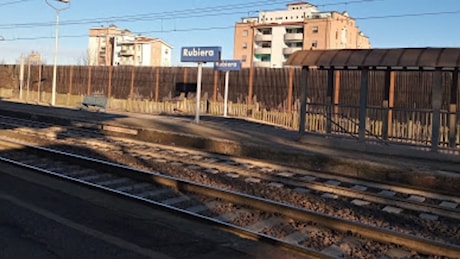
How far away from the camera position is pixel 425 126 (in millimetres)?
15898

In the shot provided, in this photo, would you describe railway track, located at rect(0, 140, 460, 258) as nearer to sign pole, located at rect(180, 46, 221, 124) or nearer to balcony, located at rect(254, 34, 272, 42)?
sign pole, located at rect(180, 46, 221, 124)

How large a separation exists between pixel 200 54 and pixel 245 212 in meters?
14.6

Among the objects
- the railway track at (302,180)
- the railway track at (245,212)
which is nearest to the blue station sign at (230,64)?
the railway track at (302,180)

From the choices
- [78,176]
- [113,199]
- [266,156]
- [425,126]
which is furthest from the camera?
[425,126]

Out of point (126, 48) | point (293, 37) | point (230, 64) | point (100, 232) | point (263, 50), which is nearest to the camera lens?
point (100, 232)

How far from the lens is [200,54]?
21.2 metres

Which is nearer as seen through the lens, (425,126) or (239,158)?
(239,158)

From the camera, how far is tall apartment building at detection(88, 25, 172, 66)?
127 metres

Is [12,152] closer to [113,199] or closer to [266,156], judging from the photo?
[113,199]

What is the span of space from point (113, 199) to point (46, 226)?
1741 mm

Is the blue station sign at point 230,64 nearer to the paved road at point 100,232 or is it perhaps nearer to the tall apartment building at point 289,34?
the paved road at point 100,232

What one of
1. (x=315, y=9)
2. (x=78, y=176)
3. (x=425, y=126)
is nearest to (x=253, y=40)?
(x=315, y=9)

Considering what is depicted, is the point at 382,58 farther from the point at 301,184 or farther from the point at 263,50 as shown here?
the point at 263,50

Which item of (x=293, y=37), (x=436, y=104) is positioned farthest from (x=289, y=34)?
(x=436, y=104)
